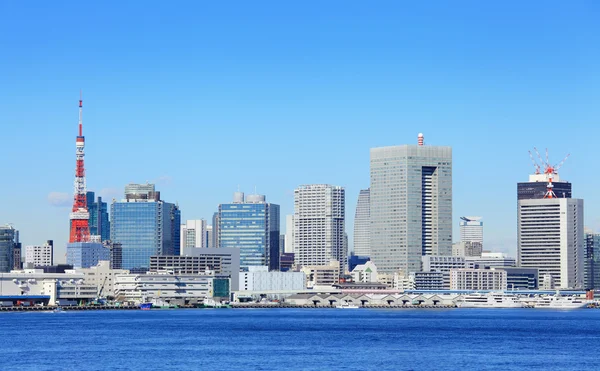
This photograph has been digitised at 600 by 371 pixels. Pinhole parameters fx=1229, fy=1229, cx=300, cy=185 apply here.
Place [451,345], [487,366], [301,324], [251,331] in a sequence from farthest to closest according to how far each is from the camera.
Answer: [301,324]
[251,331]
[451,345]
[487,366]

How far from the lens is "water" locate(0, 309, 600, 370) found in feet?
314

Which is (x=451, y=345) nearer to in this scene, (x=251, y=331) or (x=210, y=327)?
(x=251, y=331)

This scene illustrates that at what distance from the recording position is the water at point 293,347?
95.7m

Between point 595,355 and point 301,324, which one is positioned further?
point 301,324

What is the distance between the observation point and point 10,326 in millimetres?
158250

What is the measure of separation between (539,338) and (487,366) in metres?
39.9

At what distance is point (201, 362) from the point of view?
318 feet

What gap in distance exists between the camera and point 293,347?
113875 mm

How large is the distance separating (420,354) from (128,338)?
35.1m

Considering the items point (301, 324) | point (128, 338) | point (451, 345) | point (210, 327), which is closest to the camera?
point (451, 345)

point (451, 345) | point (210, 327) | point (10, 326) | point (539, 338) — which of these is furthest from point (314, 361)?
point (10, 326)

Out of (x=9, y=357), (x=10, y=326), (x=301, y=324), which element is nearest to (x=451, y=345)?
(x=9, y=357)

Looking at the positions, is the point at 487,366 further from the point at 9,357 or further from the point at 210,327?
the point at 210,327

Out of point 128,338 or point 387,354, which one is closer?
point 387,354
